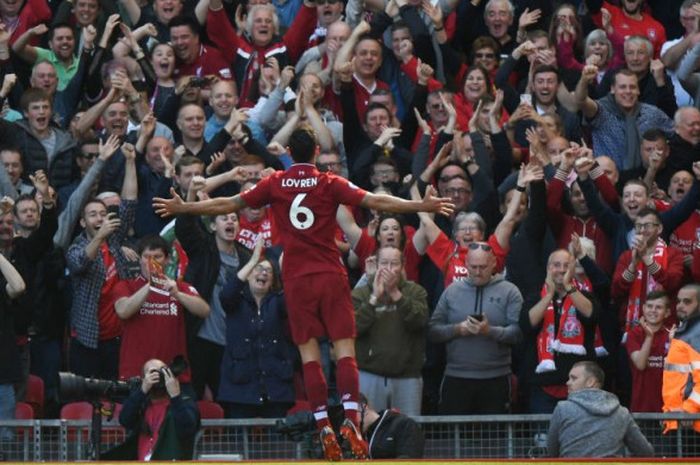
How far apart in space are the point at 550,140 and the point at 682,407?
3490 mm

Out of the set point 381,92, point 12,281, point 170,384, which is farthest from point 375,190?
point 170,384

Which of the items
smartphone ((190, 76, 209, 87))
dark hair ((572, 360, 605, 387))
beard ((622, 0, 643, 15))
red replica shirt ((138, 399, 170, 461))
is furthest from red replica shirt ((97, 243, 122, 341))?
beard ((622, 0, 643, 15))

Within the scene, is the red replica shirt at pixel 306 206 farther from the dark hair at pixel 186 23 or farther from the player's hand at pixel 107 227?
the dark hair at pixel 186 23

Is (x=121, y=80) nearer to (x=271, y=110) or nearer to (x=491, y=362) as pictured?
(x=271, y=110)

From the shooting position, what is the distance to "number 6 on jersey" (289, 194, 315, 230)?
48.4 ft

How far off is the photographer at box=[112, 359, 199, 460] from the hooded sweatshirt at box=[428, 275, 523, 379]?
2564mm

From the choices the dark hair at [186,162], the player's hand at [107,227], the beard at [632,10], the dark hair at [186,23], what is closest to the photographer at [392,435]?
the player's hand at [107,227]

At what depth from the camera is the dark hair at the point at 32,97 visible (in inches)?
760

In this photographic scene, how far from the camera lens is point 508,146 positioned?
63.0 feet

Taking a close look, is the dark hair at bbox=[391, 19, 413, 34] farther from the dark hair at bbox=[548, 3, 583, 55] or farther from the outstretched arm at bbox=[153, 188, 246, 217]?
the outstretched arm at bbox=[153, 188, 246, 217]

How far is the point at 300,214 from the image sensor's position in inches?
581

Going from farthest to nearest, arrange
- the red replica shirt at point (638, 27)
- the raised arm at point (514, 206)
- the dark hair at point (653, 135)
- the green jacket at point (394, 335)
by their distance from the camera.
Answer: the red replica shirt at point (638, 27) → the dark hair at point (653, 135) → the raised arm at point (514, 206) → the green jacket at point (394, 335)

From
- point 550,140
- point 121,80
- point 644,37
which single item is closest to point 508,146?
point 550,140

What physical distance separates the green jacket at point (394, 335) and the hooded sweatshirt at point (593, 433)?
207cm
